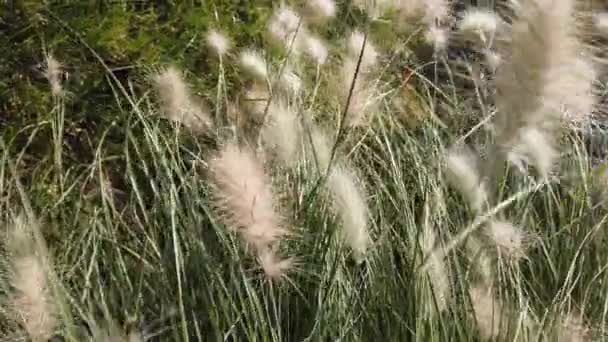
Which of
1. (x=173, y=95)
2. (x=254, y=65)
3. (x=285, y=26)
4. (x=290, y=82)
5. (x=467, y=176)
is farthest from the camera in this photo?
(x=285, y=26)

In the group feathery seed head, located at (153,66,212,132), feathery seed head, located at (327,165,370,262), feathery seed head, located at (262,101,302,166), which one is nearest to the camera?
feathery seed head, located at (327,165,370,262)

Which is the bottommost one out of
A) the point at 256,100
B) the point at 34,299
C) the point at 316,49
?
the point at 34,299

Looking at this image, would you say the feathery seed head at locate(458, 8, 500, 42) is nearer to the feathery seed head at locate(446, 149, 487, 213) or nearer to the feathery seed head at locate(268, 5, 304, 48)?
the feathery seed head at locate(268, 5, 304, 48)

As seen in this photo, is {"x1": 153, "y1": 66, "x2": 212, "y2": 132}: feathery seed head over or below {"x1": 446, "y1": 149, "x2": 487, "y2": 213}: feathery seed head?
over

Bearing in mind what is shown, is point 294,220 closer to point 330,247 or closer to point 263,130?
point 330,247

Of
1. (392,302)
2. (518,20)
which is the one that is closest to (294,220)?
(392,302)

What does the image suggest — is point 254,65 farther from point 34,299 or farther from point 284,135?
point 34,299

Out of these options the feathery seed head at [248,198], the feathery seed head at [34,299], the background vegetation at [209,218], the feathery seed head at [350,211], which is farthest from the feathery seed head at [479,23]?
the feathery seed head at [34,299]

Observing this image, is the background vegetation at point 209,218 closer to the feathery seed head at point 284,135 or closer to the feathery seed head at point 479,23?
the feathery seed head at point 284,135

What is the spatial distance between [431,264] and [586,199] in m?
0.78

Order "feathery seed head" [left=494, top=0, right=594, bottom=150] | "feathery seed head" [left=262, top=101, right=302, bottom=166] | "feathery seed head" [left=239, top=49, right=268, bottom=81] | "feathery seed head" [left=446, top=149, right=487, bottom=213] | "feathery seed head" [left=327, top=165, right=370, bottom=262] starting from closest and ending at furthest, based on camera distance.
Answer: "feathery seed head" [left=494, top=0, right=594, bottom=150], "feathery seed head" [left=446, top=149, right=487, bottom=213], "feathery seed head" [left=327, top=165, right=370, bottom=262], "feathery seed head" [left=262, top=101, right=302, bottom=166], "feathery seed head" [left=239, top=49, right=268, bottom=81]

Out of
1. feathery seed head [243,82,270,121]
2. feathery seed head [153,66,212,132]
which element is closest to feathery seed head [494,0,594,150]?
feathery seed head [153,66,212,132]

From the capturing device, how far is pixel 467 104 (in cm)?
248

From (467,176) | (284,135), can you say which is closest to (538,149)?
(467,176)
